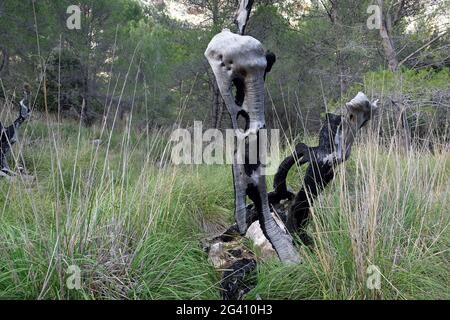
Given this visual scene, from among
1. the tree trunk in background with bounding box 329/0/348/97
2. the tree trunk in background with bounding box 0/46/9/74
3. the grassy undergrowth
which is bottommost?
the grassy undergrowth

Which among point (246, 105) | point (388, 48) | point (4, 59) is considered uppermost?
point (388, 48)

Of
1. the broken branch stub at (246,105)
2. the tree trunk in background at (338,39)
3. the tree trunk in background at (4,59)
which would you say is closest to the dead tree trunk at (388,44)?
the tree trunk in background at (338,39)

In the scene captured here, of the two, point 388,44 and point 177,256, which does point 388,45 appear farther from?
point 177,256

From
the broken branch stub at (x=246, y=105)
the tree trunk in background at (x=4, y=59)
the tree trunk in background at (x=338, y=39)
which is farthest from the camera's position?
the tree trunk in background at (x=338, y=39)

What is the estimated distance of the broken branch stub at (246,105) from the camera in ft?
6.03

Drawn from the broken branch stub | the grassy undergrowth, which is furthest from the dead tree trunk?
the broken branch stub

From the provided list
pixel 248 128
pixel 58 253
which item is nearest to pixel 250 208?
pixel 248 128

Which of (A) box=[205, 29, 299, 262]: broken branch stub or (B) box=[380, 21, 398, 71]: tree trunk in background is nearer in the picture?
(A) box=[205, 29, 299, 262]: broken branch stub

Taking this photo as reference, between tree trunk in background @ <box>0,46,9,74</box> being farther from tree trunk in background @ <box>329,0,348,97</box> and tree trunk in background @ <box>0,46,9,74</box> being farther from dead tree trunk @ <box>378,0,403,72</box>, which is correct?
dead tree trunk @ <box>378,0,403,72</box>

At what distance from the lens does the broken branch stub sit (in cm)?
184

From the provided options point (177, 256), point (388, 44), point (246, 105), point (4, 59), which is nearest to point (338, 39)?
point (388, 44)

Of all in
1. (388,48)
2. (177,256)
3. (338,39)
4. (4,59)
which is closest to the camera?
(177,256)

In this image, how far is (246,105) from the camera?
1977 mm

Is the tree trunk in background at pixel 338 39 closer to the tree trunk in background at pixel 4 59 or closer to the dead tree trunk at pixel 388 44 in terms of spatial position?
the dead tree trunk at pixel 388 44
